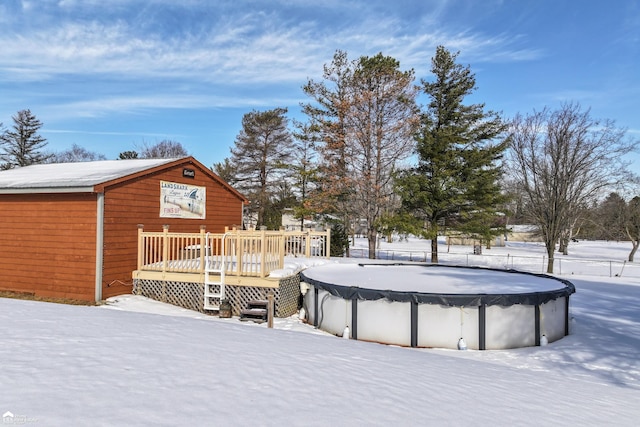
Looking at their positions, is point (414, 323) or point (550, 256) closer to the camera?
point (414, 323)

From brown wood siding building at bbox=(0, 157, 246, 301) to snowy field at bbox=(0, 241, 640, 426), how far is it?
3.58m

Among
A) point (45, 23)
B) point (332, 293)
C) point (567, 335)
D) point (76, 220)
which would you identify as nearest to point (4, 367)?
point (332, 293)

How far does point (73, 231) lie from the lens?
9.68 metres

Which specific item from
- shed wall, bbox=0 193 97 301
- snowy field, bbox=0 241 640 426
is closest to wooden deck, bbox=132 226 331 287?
shed wall, bbox=0 193 97 301

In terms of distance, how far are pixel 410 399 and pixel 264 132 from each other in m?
32.1

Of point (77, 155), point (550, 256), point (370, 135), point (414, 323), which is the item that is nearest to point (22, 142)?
point (77, 155)

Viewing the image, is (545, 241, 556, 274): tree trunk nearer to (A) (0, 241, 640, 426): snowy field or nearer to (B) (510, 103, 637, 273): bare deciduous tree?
(B) (510, 103, 637, 273): bare deciduous tree

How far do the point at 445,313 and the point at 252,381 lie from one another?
4.72 meters

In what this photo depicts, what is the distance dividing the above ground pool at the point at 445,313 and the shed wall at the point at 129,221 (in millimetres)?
5265

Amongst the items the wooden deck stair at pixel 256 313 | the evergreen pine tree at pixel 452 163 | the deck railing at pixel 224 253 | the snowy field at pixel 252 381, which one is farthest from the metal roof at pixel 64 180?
the evergreen pine tree at pixel 452 163

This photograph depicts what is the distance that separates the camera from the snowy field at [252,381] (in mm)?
2713

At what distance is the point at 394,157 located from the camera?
20422mm

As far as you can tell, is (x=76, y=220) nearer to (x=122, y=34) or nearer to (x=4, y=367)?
(x=4, y=367)

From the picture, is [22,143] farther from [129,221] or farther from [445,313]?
[445,313]
